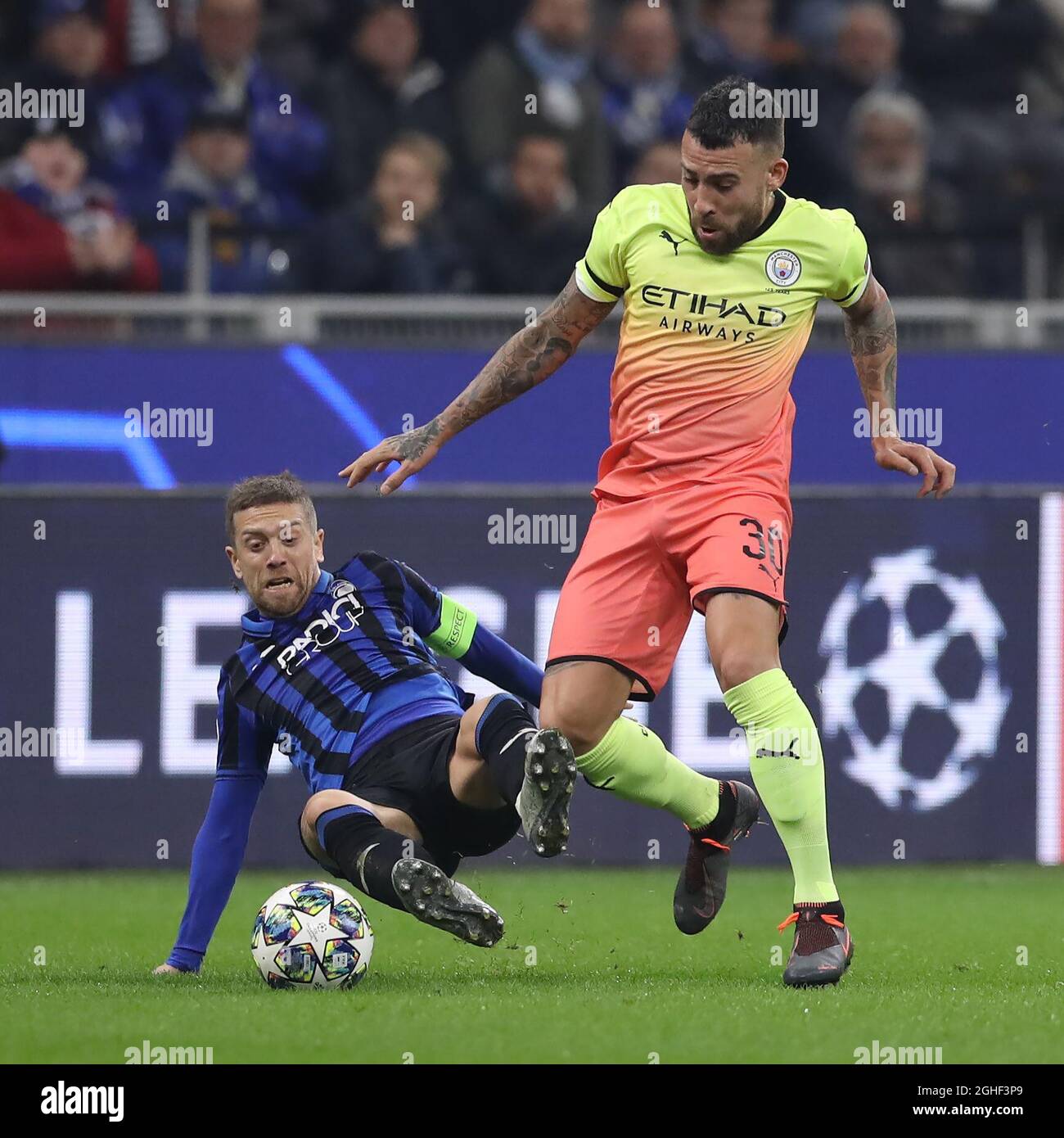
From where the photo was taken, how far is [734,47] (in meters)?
11.9

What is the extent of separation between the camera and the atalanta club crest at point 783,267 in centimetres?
522

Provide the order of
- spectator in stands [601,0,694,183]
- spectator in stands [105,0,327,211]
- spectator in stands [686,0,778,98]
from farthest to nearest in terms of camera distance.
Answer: spectator in stands [686,0,778,98] < spectator in stands [601,0,694,183] < spectator in stands [105,0,327,211]

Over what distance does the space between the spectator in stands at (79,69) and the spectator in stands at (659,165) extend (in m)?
2.88

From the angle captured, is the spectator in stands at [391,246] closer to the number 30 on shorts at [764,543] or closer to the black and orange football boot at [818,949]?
the number 30 on shorts at [764,543]

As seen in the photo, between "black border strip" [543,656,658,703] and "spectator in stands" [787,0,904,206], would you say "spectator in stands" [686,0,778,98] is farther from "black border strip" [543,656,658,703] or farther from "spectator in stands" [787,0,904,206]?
"black border strip" [543,656,658,703]

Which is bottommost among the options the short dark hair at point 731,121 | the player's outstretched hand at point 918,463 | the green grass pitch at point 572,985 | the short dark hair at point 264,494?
the green grass pitch at point 572,985

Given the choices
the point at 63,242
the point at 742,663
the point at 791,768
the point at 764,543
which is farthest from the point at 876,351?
the point at 63,242

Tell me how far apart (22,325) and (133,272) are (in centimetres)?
69

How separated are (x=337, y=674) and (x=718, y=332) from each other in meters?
1.44

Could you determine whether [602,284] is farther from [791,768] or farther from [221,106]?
[221,106]

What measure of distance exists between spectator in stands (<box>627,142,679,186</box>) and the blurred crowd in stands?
28 mm

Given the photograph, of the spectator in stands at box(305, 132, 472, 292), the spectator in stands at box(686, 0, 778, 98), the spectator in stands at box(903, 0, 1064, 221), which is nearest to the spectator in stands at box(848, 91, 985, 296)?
the spectator in stands at box(903, 0, 1064, 221)

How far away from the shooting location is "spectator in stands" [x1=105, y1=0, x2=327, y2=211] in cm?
1112

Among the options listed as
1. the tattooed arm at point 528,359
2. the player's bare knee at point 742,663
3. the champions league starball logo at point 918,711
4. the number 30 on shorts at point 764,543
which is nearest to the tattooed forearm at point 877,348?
the number 30 on shorts at point 764,543
